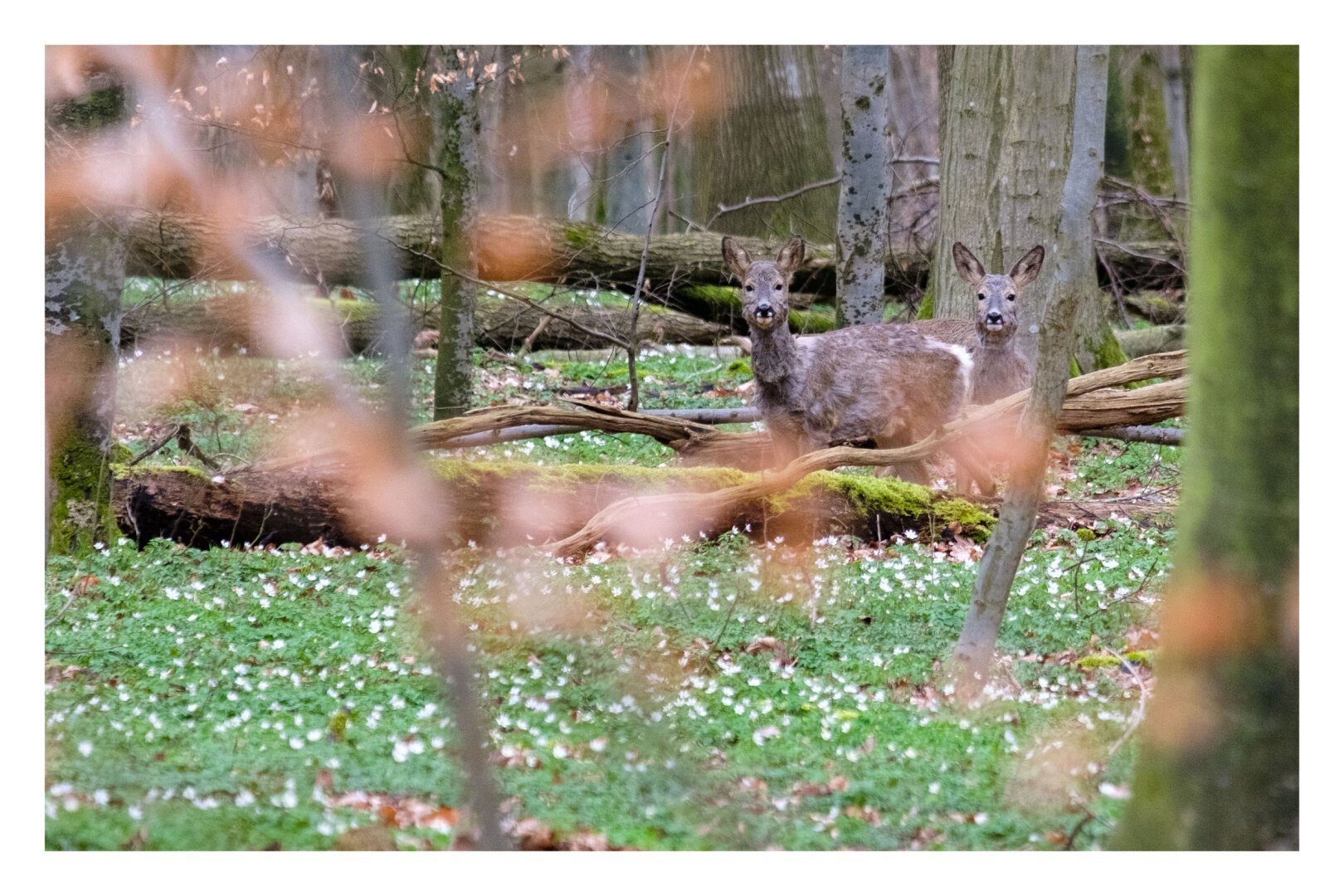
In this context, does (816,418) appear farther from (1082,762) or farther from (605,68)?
(605,68)

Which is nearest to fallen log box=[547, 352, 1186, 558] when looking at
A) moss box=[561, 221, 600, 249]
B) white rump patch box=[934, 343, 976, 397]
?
white rump patch box=[934, 343, 976, 397]

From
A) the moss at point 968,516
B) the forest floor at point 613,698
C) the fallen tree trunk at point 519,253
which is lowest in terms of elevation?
the forest floor at point 613,698

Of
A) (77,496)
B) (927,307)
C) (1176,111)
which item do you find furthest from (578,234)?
(1176,111)

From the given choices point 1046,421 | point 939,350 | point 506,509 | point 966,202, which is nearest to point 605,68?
point 966,202

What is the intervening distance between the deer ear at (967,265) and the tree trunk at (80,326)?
5.75 metres

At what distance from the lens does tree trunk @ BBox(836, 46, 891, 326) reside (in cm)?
1100

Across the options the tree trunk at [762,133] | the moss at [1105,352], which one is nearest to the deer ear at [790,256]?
the moss at [1105,352]

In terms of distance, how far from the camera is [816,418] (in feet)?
32.9

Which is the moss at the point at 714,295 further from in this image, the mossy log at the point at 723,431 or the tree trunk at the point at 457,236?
the mossy log at the point at 723,431

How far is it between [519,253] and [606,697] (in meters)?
9.86

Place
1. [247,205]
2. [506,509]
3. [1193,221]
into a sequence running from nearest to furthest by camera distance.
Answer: [1193,221], [506,509], [247,205]

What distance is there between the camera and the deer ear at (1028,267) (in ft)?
31.4
